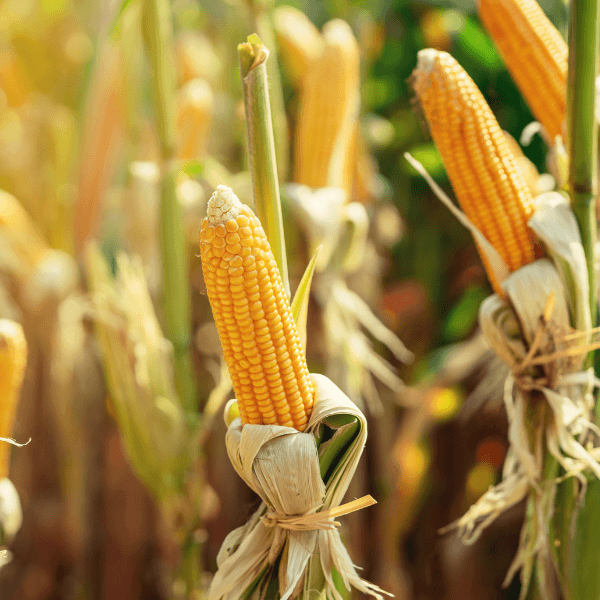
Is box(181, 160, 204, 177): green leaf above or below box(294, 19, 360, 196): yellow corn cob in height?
below

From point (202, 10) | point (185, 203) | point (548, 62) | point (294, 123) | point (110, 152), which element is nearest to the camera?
point (548, 62)

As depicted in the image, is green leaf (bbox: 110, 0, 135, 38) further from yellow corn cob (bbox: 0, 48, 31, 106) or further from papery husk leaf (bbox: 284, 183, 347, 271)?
yellow corn cob (bbox: 0, 48, 31, 106)

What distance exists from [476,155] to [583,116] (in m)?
0.13

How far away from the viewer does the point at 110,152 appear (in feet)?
5.53

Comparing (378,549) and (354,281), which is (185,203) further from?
(378,549)

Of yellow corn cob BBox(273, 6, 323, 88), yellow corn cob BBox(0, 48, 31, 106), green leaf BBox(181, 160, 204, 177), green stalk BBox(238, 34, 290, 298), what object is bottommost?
green stalk BBox(238, 34, 290, 298)

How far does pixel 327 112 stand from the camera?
135 centimetres

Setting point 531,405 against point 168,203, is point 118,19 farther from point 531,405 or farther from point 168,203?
point 531,405

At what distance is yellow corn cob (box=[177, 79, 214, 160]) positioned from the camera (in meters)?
1.47

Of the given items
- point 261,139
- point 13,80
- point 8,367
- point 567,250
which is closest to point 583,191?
point 567,250

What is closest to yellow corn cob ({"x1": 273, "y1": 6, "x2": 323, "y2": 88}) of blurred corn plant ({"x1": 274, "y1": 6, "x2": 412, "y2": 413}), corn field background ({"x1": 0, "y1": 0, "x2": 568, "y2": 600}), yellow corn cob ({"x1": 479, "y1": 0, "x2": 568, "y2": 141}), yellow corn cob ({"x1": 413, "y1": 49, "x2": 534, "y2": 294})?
corn field background ({"x1": 0, "y1": 0, "x2": 568, "y2": 600})

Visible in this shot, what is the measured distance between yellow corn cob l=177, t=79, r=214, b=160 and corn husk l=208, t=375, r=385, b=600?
3.30 feet

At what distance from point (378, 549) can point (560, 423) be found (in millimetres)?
927

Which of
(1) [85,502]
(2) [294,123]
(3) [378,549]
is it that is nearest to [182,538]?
(1) [85,502]
